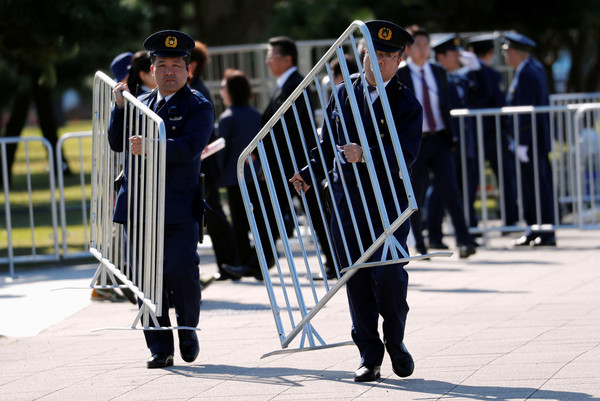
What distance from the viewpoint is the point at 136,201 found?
6.05 metres

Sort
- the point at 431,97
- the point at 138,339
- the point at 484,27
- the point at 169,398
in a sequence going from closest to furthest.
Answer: the point at 169,398
the point at 138,339
the point at 431,97
the point at 484,27

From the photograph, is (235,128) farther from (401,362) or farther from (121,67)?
(401,362)

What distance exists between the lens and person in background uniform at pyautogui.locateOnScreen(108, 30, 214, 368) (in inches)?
241

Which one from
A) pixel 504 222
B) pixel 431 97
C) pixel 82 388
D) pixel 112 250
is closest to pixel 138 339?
pixel 112 250

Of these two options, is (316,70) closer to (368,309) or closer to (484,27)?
(368,309)

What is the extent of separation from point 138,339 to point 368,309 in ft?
6.59

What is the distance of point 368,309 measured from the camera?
5.69m

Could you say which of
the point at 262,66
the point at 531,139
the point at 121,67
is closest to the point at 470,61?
the point at 531,139

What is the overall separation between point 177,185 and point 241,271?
11.4 ft

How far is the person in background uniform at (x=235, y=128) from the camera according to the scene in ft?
31.5

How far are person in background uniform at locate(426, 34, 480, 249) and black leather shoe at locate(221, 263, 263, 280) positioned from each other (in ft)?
6.54

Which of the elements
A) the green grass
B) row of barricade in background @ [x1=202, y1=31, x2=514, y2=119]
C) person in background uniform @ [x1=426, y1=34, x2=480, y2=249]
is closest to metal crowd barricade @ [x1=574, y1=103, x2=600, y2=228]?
person in background uniform @ [x1=426, y1=34, x2=480, y2=249]

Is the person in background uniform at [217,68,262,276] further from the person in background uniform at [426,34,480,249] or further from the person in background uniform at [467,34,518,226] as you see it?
the person in background uniform at [467,34,518,226]

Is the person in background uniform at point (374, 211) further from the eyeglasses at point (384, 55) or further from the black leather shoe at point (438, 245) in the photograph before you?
the black leather shoe at point (438, 245)
